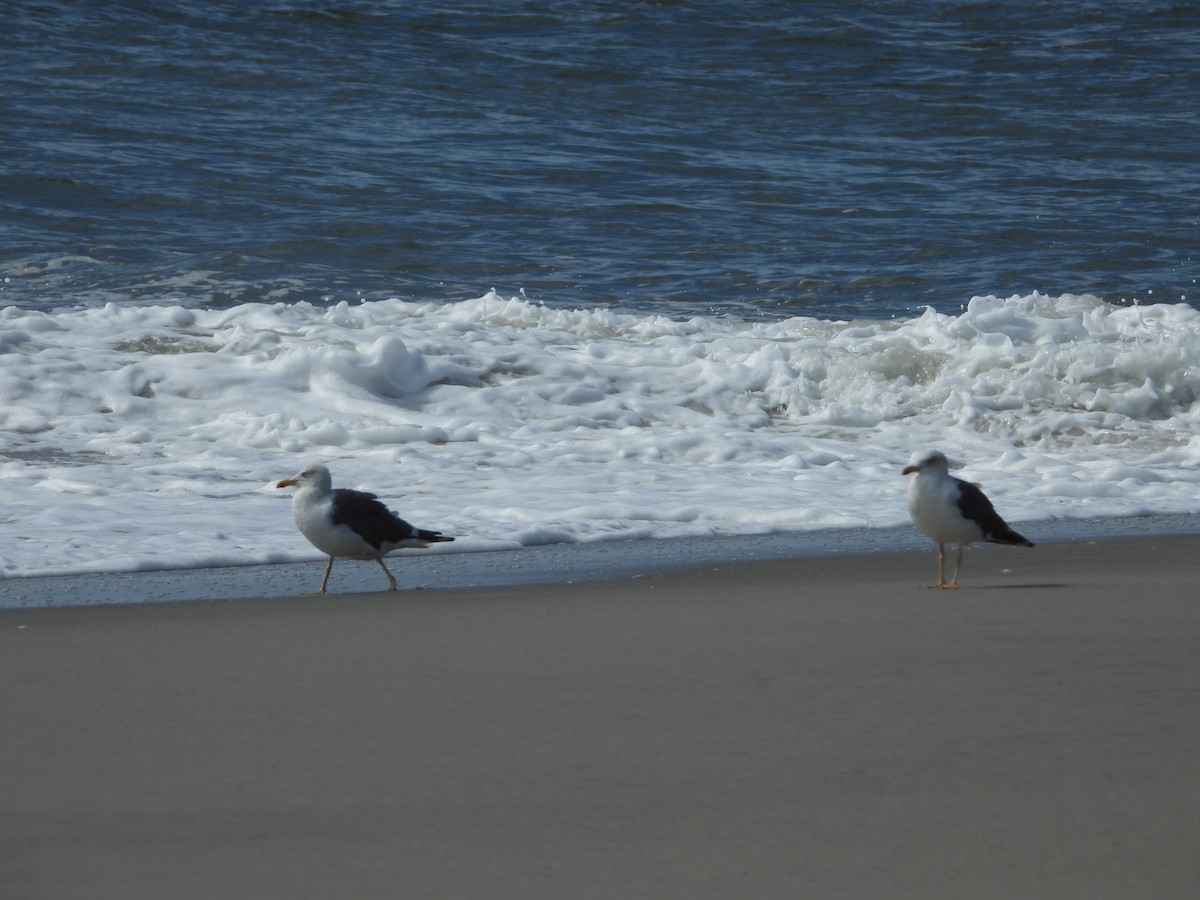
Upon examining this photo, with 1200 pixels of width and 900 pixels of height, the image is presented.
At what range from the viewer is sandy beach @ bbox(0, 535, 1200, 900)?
2.81 m

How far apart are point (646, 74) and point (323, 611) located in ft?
47.7

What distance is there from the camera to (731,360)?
10.5 meters

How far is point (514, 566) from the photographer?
20.0 feet

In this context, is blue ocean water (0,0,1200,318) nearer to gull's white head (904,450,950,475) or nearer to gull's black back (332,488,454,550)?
gull's black back (332,488,454,550)

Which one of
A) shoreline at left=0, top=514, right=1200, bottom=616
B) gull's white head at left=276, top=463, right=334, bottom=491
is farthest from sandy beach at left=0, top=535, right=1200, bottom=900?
gull's white head at left=276, top=463, right=334, bottom=491

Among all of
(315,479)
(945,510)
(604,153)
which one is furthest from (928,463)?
(604,153)

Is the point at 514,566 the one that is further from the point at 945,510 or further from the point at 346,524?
the point at 945,510

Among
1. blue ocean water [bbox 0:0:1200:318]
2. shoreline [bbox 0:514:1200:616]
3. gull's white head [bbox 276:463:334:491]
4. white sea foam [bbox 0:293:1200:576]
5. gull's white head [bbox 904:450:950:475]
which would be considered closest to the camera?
shoreline [bbox 0:514:1200:616]

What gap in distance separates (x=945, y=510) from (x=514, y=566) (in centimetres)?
160

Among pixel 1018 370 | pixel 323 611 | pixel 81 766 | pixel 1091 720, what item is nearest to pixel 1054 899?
pixel 1091 720

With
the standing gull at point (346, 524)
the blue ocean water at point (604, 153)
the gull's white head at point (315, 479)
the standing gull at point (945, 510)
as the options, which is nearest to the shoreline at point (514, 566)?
the standing gull at point (346, 524)

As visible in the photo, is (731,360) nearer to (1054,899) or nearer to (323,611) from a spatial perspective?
(323,611)

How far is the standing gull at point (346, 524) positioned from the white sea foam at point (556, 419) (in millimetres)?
488

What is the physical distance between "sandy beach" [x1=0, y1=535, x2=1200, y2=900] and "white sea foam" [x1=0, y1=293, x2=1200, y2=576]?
1.74 m
